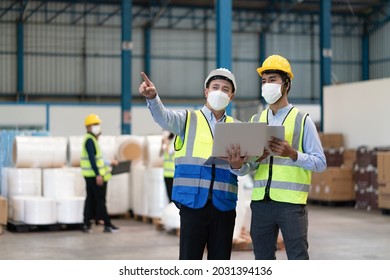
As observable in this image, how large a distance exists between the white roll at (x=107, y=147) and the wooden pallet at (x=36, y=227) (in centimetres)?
153

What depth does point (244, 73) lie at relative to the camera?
3039 cm

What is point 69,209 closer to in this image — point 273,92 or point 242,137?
point 273,92

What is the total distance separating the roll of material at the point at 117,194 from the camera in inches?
506

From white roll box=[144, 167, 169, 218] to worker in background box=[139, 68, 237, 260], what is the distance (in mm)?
7754

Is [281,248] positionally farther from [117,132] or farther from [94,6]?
[94,6]

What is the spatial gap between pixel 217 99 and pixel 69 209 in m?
7.48

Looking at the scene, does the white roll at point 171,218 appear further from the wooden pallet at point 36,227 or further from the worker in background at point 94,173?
the wooden pallet at point 36,227

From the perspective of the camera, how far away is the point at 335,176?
15914 millimetres

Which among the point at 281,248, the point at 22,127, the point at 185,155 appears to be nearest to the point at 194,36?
the point at 22,127

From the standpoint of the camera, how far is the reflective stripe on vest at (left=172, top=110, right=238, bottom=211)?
4.28 metres

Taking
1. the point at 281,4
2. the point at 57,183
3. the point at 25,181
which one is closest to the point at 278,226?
the point at 57,183

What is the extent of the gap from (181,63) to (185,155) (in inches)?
1007

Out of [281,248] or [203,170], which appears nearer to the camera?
[203,170]

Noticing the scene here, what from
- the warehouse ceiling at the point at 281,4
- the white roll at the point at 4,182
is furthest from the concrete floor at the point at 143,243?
the warehouse ceiling at the point at 281,4
